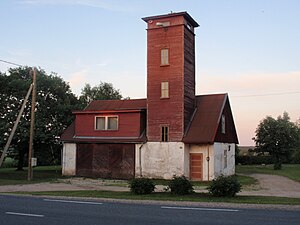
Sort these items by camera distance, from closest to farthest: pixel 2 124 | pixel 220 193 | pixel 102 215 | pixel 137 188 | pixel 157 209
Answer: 1. pixel 102 215
2. pixel 157 209
3. pixel 220 193
4. pixel 137 188
5. pixel 2 124

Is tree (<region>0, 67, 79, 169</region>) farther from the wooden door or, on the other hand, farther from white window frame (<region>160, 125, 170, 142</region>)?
the wooden door

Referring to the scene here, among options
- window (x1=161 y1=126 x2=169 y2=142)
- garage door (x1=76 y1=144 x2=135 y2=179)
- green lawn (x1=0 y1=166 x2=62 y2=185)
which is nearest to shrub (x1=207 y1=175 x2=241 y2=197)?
window (x1=161 y1=126 x2=169 y2=142)

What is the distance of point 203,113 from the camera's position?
106 ft

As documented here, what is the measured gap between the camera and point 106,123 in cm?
3359

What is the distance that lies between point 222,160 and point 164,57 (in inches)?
391

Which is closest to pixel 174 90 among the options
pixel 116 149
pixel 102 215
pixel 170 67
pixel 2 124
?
pixel 170 67

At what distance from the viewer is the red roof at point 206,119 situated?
96.9ft

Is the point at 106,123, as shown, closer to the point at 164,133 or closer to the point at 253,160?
the point at 164,133

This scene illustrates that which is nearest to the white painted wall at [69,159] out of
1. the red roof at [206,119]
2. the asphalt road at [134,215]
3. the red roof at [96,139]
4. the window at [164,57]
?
the red roof at [96,139]

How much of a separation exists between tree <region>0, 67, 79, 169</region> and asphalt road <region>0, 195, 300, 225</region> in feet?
79.3

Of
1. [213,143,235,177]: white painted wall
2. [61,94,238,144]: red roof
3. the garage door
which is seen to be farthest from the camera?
the garage door

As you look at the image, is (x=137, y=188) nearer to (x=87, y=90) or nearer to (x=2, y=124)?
(x=2, y=124)

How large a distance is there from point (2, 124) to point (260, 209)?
1157 inches

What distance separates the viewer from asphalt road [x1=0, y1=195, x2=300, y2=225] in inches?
418
